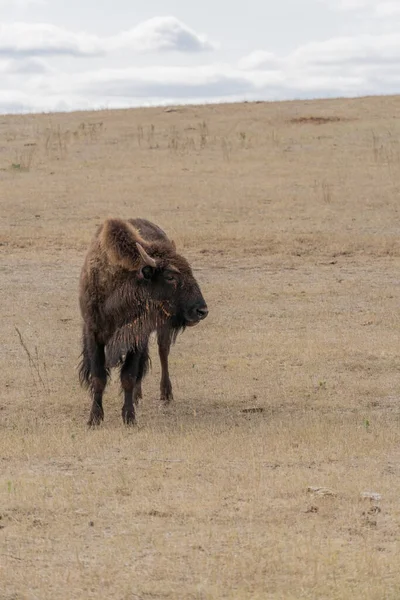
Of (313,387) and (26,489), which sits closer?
(26,489)

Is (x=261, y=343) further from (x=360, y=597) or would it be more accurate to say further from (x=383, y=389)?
(x=360, y=597)

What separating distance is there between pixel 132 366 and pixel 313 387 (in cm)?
199

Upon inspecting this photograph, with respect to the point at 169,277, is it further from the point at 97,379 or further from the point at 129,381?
the point at 97,379

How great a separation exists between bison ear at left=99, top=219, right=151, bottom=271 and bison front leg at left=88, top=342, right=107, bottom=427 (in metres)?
0.81

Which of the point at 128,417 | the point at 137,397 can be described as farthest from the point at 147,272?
the point at 137,397

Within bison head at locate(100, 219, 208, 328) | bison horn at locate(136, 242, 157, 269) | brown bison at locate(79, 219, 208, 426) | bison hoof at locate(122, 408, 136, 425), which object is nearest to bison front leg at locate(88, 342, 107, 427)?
brown bison at locate(79, 219, 208, 426)

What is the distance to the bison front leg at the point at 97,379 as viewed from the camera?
9.12 m

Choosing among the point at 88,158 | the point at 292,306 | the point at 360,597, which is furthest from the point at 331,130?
the point at 360,597

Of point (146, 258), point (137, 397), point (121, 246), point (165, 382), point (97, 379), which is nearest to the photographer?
point (146, 258)

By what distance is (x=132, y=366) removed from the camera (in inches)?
364

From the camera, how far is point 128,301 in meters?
9.10

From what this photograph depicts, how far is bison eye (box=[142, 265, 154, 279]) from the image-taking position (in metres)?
8.98

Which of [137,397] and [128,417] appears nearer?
[128,417]

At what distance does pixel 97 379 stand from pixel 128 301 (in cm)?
75
